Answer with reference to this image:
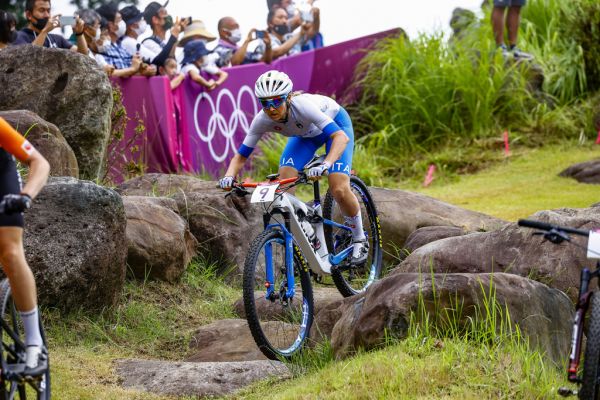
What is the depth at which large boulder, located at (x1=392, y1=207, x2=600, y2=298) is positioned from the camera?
8.45 metres

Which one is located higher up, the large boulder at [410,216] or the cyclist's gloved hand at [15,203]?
the cyclist's gloved hand at [15,203]

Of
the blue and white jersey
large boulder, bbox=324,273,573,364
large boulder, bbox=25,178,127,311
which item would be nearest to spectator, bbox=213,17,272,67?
the blue and white jersey

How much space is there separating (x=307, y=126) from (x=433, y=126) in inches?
373

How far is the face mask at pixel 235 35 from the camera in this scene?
16.0 metres

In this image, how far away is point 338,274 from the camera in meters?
9.24

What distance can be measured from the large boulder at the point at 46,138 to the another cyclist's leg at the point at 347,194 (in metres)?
2.44

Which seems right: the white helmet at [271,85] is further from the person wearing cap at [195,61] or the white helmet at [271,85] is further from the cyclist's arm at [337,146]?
the person wearing cap at [195,61]

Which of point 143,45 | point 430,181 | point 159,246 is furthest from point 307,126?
point 430,181

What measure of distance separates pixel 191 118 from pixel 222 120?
87 centimetres

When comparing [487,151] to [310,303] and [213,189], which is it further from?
[310,303]

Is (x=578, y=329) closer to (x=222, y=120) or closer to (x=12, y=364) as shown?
(x=12, y=364)

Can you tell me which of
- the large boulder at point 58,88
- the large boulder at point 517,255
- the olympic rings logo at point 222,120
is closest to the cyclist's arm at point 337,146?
the large boulder at point 517,255

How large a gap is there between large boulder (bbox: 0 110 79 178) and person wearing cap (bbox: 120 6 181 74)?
11.0ft

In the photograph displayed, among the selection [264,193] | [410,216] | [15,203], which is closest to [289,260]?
[264,193]
